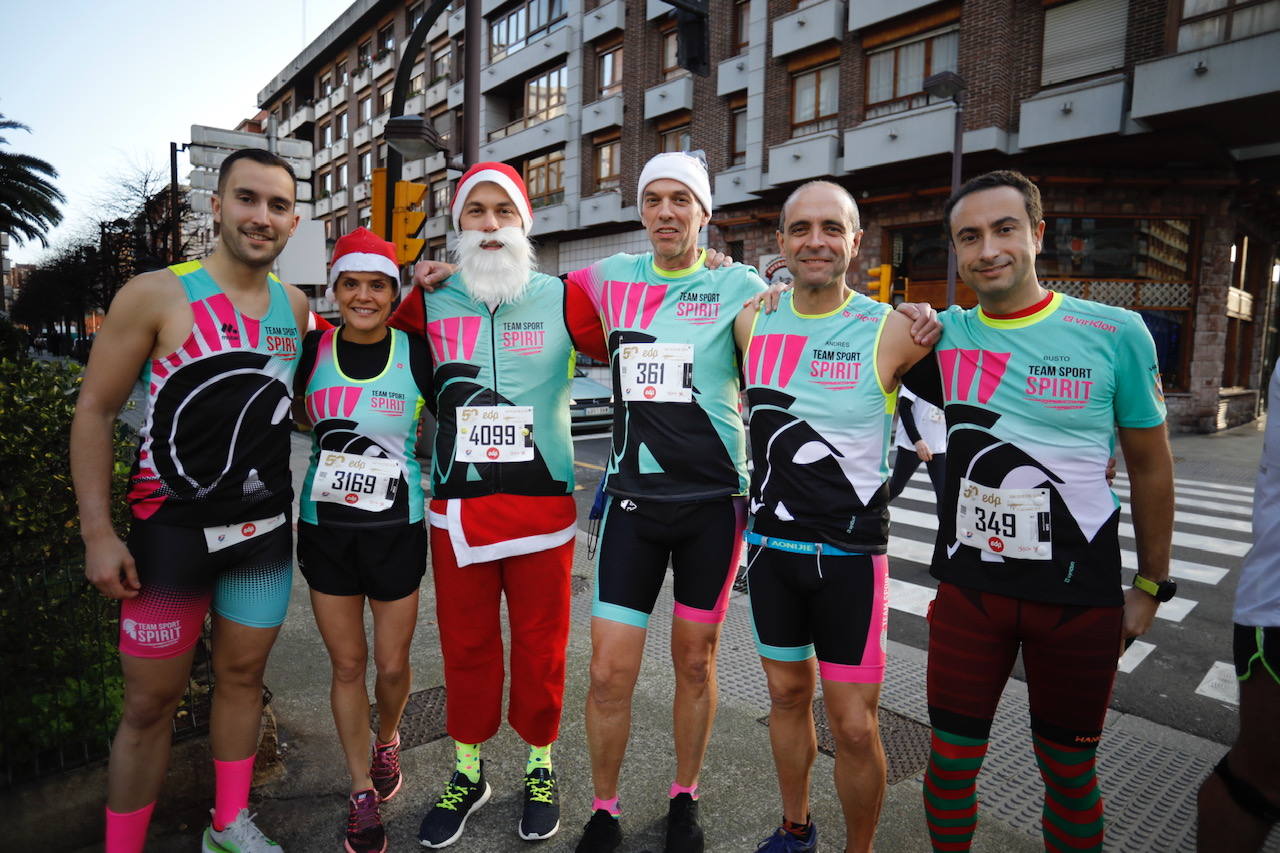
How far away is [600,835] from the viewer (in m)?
2.66

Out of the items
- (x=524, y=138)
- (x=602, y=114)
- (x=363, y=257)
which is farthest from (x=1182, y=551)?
(x=524, y=138)

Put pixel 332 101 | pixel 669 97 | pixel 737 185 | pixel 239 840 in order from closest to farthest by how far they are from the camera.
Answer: pixel 239 840
pixel 737 185
pixel 669 97
pixel 332 101

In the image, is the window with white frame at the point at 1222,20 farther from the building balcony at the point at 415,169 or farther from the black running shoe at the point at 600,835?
the building balcony at the point at 415,169

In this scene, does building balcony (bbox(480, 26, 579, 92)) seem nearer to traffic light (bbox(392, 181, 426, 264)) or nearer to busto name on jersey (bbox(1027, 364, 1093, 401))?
traffic light (bbox(392, 181, 426, 264))

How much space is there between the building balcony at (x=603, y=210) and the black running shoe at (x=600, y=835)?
21925 mm

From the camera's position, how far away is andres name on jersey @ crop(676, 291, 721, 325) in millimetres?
2793

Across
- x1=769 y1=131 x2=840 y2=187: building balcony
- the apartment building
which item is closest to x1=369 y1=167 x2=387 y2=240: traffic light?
the apartment building

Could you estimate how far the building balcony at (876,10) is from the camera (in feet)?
55.7

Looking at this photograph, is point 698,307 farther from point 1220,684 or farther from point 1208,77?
point 1208,77

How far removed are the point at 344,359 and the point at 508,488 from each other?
754 millimetres

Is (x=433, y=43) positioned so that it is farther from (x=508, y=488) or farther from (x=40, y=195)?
(x=508, y=488)

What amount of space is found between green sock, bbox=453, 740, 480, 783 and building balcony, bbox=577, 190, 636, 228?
21.7 metres

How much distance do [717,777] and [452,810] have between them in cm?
103

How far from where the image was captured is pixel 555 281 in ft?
10.2
